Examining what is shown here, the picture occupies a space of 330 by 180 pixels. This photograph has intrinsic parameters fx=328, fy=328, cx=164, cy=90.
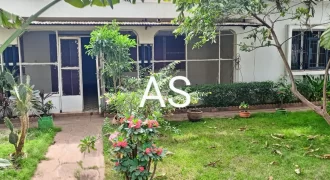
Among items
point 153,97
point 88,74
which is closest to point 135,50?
point 153,97

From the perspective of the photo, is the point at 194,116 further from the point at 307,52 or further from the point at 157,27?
the point at 307,52

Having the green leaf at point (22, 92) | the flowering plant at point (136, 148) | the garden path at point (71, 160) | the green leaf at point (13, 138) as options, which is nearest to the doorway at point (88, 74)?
the garden path at point (71, 160)

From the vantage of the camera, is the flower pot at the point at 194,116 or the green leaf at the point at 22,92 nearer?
the green leaf at the point at 22,92

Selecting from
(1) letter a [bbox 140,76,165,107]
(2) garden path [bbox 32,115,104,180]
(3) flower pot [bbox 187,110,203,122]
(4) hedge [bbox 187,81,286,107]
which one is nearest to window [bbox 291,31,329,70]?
(4) hedge [bbox 187,81,286,107]

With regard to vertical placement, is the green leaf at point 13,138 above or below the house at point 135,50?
below

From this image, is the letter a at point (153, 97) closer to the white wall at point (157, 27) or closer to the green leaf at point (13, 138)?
the green leaf at point (13, 138)

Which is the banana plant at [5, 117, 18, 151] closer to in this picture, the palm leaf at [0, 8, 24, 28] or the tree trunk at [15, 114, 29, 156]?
the tree trunk at [15, 114, 29, 156]

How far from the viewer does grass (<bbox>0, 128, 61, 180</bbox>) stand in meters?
5.66

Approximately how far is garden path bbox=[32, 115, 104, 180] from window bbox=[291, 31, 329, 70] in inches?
311

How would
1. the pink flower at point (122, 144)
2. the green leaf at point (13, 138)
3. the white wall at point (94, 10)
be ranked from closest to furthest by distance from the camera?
the pink flower at point (122, 144)
the green leaf at point (13, 138)
the white wall at point (94, 10)

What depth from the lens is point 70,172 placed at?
19.5 ft

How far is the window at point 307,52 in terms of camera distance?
12469 millimetres

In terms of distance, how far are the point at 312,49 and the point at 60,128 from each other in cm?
970

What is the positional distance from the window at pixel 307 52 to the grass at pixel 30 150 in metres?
8.97
